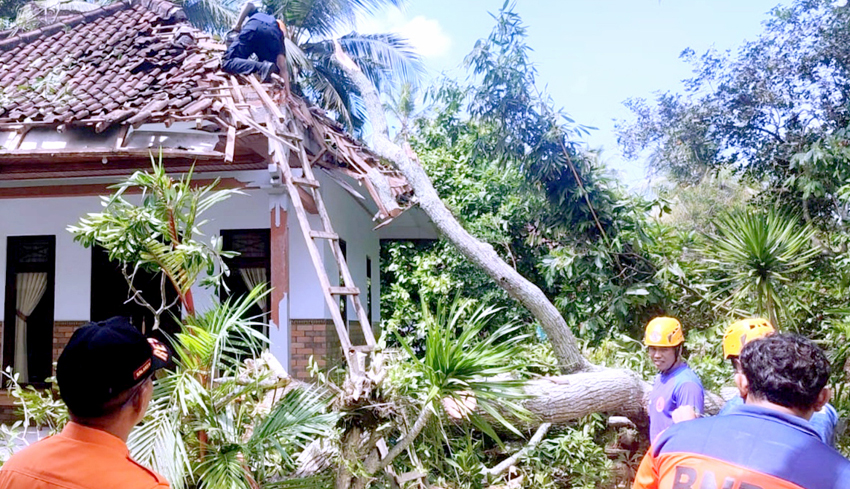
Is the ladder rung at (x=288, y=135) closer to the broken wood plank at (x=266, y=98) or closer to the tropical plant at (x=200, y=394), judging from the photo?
the broken wood plank at (x=266, y=98)

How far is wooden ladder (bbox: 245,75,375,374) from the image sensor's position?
5.21 meters

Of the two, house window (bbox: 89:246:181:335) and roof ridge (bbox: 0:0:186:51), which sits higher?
roof ridge (bbox: 0:0:186:51)

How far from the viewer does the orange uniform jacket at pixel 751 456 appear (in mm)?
1711

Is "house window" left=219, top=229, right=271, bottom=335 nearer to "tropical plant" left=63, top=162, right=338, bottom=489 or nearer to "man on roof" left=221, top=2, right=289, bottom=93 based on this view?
"man on roof" left=221, top=2, right=289, bottom=93

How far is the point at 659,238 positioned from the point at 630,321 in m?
0.94

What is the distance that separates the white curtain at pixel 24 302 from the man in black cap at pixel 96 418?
7.37 metres

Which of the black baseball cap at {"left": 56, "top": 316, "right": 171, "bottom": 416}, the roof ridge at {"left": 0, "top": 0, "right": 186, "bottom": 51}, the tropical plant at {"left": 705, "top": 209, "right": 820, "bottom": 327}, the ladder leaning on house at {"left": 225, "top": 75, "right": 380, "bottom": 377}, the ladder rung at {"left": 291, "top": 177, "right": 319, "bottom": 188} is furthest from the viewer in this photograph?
the roof ridge at {"left": 0, "top": 0, "right": 186, "bottom": 51}

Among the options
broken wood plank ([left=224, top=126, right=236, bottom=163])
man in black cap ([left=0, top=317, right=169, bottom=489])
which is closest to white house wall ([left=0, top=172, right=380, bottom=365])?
broken wood plank ([left=224, top=126, right=236, bottom=163])

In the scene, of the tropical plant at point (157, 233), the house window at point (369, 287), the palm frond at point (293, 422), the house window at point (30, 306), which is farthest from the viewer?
the house window at point (369, 287)

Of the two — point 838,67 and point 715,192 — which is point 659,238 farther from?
point 715,192

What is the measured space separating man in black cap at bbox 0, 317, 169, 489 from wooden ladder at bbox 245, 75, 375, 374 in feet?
9.80

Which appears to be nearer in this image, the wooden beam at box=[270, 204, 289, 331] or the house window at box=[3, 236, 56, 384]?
the wooden beam at box=[270, 204, 289, 331]

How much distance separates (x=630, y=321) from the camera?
292 inches

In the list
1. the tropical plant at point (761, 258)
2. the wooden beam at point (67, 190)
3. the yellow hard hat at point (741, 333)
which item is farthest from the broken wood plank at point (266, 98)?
the yellow hard hat at point (741, 333)
